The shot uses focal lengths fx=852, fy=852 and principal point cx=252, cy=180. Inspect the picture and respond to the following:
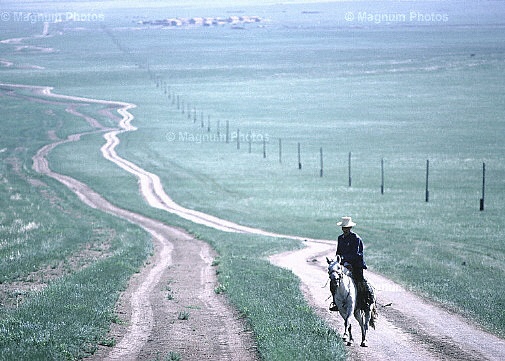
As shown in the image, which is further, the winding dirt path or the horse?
the horse

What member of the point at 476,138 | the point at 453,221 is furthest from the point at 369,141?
the point at 453,221

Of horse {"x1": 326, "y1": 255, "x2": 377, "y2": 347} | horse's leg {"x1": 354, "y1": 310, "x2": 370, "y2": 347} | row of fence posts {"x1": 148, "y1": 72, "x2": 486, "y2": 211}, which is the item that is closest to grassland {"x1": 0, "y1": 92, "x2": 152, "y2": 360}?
horse {"x1": 326, "y1": 255, "x2": 377, "y2": 347}

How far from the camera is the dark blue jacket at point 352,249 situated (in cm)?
1934

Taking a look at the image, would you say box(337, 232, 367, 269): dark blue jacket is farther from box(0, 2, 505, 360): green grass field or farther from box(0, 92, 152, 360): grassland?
box(0, 92, 152, 360): grassland

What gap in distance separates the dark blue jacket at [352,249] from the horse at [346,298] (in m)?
0.26

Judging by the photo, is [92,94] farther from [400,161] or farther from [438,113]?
[400,161]

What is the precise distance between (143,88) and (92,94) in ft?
50.8

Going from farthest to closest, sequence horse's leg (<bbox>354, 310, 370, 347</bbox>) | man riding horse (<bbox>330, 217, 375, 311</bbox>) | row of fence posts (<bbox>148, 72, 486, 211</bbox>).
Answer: row of fence posts (<bbox>148, 72, 486, 211</bbox>) → horse's leg (<bbox>354, 310, 370, 347</bbox>) → man riding horse (<bbox>330, 217, 375, 311</bbox>)

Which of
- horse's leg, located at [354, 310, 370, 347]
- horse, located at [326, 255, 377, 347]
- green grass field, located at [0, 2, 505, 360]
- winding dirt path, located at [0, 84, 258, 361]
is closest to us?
winding dirt path, located at [0, 84, 258, 361]

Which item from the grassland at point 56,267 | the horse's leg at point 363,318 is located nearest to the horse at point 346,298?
the horse's leg at point 363,318

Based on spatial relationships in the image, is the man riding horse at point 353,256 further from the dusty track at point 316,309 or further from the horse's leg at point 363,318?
the dusty track at point 316,309

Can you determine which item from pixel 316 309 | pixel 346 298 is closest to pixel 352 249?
pixel 346 298

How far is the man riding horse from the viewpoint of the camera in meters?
19.3

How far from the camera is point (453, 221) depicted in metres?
57.8
